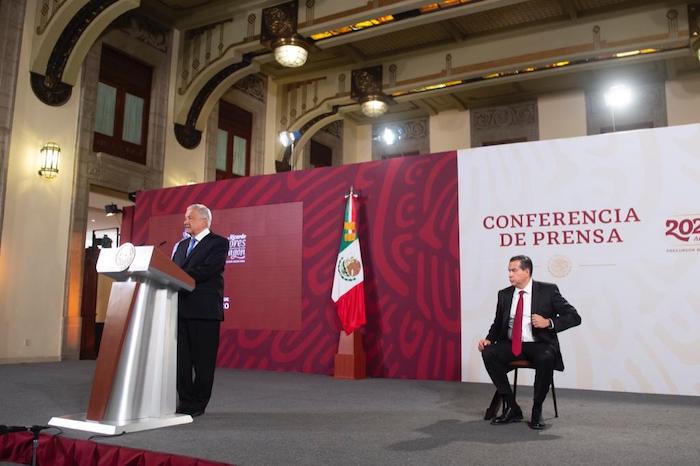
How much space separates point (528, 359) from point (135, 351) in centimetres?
221

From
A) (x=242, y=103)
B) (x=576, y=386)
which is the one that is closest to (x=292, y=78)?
(x=242, y=103)

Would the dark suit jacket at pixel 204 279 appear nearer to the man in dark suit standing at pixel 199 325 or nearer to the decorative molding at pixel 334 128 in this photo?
the man in dark suit standing at pixel 199 325

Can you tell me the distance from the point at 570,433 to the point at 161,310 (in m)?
2.32

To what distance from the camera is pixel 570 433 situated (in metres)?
3.20

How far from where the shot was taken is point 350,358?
595cm

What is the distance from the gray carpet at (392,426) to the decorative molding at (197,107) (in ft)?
16.7

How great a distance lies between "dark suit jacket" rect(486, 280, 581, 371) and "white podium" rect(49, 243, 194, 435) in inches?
73.9

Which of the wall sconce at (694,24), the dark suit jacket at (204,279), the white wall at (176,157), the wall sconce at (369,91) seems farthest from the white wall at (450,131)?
the dark suit jacket at (204,279)

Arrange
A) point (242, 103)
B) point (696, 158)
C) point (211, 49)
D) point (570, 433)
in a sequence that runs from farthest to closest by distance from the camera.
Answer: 1. point (242, 103)
2. point (211, 49)
3. point (696, 158)
4. point (570, 433)

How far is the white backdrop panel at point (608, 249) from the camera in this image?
16.6ft

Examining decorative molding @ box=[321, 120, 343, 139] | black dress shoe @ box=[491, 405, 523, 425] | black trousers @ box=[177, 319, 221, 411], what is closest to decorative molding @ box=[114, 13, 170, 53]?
decorative molding @ box=[321, 120, 343, 139]

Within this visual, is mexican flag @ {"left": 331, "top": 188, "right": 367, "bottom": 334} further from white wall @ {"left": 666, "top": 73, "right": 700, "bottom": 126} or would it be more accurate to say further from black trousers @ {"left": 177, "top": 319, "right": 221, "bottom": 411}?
white wall @ {"left": 666, "top": 73, "right": 700, "bottom": 126}

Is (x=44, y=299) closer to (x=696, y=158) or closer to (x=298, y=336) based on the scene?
(x=298, y=336)

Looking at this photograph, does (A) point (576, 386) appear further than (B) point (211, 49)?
No
